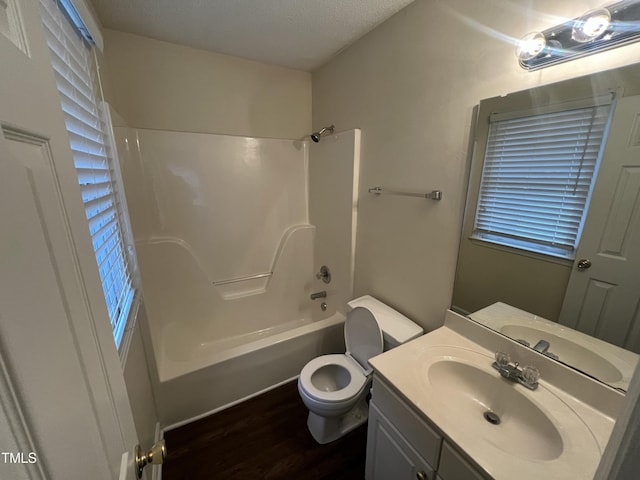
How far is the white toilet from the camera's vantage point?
4.68 feet

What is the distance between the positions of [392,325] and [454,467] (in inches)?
29.2

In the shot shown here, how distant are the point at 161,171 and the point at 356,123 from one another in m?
1.46

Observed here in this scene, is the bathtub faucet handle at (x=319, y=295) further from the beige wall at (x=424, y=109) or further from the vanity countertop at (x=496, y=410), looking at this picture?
the vanity countertop at (x=496, y=410)

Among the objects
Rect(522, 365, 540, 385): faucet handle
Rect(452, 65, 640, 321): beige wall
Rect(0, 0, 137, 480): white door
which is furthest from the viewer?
Rect(522, 365, 540, 385): faucet handle

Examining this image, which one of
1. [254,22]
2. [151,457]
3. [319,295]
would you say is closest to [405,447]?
[151,457]

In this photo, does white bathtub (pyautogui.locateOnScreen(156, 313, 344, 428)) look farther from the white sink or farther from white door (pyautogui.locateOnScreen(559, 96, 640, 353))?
white door (pyautogui.locateOnScreen(559, 96, 640, 353))

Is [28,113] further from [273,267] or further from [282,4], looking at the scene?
[273,267]

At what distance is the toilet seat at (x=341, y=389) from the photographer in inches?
55.9

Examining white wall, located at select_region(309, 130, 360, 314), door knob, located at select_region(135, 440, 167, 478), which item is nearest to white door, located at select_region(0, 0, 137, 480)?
door knob, located at select_region(135, 440, 167, 478)

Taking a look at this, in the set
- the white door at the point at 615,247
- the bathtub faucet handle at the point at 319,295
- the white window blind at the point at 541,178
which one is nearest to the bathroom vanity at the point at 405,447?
the white door at the point at 615,247

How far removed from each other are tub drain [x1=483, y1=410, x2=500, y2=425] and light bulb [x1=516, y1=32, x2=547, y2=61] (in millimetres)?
1343

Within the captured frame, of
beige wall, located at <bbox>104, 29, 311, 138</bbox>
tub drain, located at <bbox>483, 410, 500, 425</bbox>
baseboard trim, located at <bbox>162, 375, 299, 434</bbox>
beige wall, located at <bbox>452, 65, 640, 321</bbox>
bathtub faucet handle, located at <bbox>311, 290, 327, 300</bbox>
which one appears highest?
beige wall, located at <bbox>104, 29, 311, 138</bbox>

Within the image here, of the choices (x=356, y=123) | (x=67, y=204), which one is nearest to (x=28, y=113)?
(x=67, y=204)

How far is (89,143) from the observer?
0.98 meters
